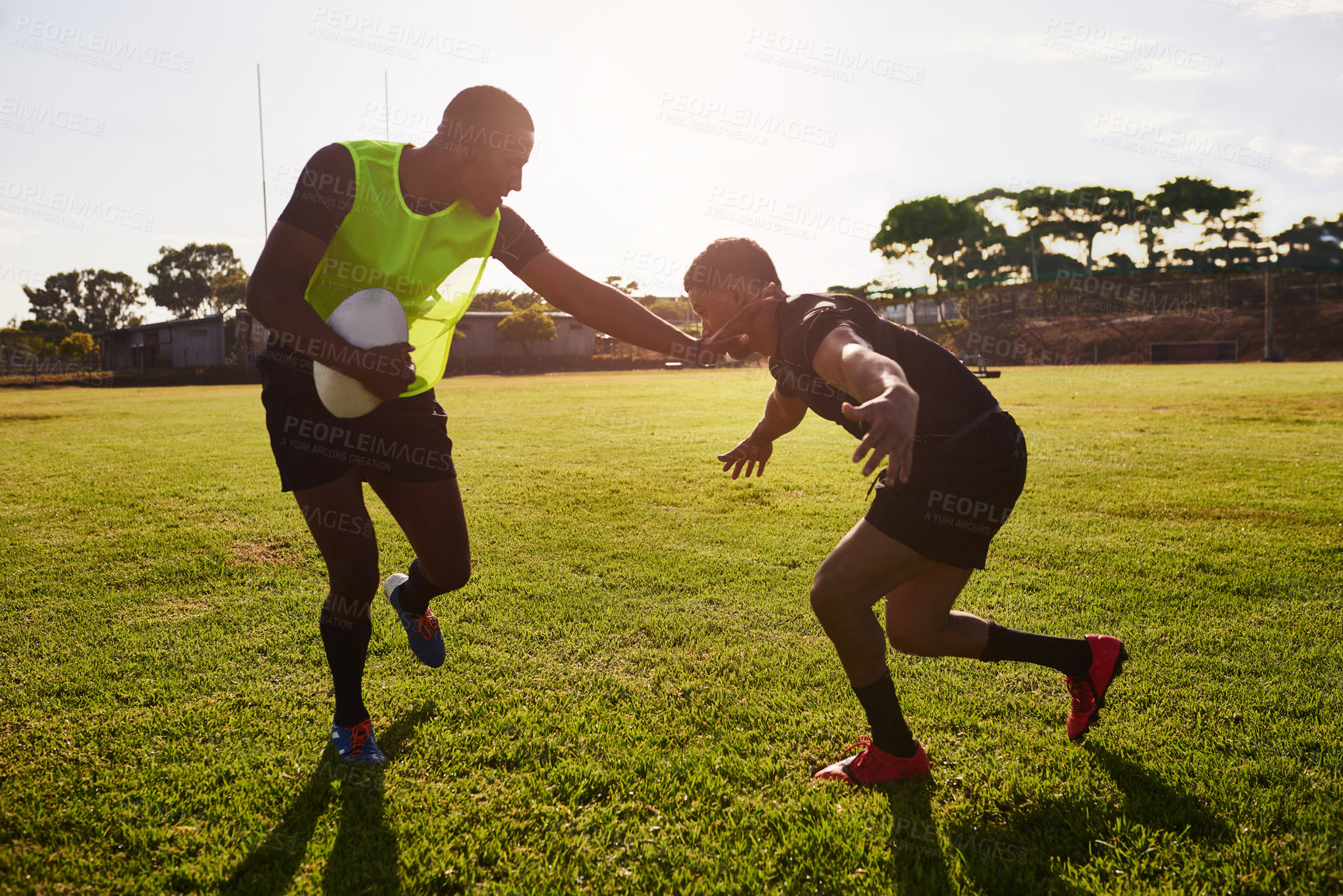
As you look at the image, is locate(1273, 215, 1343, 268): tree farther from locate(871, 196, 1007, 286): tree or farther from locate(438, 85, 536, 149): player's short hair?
locate(438, 85, 536, 149): player's short hair

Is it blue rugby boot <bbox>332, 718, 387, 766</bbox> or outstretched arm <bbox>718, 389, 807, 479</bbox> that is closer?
blue rugby boot <bbox>332, 718, 387, 766</bbox>

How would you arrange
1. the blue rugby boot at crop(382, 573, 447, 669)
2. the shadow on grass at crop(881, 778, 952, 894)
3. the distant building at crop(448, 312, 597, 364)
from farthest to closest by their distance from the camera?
1. the distant building at crop(448, 312, 597, 364)
2. the blue rugby boot at crop(382, 573, 447, 669)
3. the shadow on grass at crop(881, 778, 952, 894)

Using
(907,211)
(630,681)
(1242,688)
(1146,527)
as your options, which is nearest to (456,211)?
(630,681)

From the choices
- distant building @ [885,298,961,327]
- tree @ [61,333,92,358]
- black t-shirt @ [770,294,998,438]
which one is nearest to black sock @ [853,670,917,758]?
black t-shirt @ [770,294,998,438]

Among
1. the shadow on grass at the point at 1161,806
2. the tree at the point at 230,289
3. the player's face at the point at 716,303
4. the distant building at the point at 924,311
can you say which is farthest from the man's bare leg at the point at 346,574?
the tree at the point at 230,289

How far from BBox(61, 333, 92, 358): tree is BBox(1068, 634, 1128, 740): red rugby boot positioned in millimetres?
61268

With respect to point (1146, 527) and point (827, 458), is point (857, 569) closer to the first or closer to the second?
point (1146, 527)

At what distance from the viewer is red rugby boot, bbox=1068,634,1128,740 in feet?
10.3

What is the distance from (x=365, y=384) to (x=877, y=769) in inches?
91.0

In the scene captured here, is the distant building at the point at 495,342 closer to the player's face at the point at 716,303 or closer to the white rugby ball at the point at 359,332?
the player's face at the point at 716,303

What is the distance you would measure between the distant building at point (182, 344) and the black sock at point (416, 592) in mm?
55980

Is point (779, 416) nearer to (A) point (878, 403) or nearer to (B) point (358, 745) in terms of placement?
(A) point (878, 403)

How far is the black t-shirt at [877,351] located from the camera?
8.35ft

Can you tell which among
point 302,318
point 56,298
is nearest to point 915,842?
point 302,318
